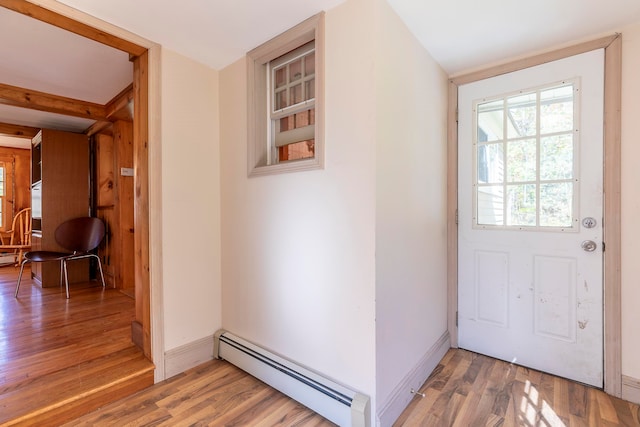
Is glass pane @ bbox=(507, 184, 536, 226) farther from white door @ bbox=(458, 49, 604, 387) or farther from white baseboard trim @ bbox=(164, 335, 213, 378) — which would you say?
white baseboard trim @ bbox=(164, 335, 213, 378)

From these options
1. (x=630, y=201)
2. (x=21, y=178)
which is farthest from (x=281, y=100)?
(x=21, y=178)

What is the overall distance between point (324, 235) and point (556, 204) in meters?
1.55

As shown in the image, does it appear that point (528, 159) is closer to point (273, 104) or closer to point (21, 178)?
point (273, 104)

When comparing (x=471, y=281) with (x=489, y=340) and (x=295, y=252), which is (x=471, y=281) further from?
(x=295, y=252)

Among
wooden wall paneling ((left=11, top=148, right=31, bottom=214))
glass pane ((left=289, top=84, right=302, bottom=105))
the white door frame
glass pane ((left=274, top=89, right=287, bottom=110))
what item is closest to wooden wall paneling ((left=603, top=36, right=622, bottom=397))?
the white door frame

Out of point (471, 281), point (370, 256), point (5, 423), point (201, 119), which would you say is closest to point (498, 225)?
point (471, 281)

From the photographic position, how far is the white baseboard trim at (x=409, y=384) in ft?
4.89

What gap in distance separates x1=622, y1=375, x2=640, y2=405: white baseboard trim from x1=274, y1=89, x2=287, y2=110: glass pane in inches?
104

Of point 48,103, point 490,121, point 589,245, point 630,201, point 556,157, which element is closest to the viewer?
point 630,201

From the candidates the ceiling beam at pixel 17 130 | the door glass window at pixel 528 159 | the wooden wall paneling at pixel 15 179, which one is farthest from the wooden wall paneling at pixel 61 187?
the door glass window at pixel 528 159

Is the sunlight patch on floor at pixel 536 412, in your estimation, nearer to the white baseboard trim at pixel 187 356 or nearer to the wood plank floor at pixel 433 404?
the wood plank floor at pixel 433 404

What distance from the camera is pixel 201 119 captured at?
2.17 metres

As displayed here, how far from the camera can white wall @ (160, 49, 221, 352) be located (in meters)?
1.97

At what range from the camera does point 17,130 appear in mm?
4004
